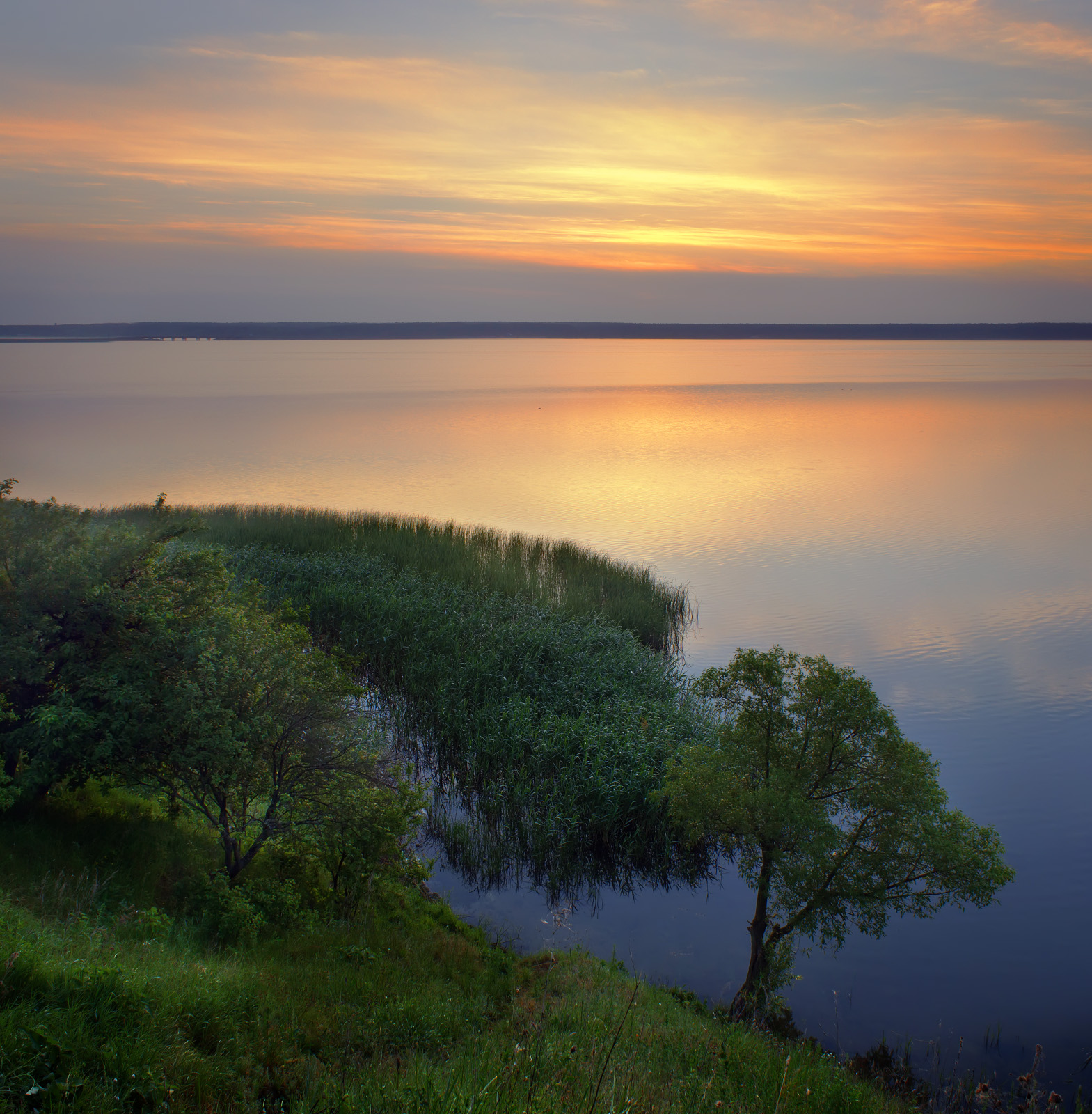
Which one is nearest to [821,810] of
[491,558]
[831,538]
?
[491,558]

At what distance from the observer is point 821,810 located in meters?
9.49

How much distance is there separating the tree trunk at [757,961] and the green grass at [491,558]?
12556mm

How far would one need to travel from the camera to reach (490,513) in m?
42.6

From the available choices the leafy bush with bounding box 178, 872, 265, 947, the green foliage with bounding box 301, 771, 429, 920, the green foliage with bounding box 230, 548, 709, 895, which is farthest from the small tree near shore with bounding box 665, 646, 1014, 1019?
the leafy bush with bounding box 178, 872, 265, 947

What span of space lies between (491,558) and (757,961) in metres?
18.9

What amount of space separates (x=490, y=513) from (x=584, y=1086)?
1474 inches

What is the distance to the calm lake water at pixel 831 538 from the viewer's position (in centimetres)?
1085

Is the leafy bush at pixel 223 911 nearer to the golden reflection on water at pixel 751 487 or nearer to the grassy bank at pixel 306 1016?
the grassy bank at pixel 306 1016

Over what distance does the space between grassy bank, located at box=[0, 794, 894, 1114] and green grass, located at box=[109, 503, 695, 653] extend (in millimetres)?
12539

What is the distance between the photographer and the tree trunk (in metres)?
9.42

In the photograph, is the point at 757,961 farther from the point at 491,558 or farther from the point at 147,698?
the point at 491,558

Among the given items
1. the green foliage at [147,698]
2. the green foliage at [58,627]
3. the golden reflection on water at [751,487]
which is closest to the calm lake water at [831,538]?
the golden reflection on water at [751,487]

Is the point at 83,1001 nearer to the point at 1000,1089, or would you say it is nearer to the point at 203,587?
the point at 203,587

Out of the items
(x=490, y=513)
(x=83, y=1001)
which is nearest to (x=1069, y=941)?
(x=83, y=1001)
